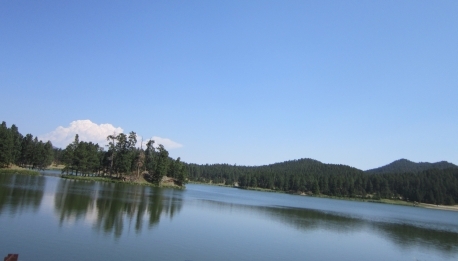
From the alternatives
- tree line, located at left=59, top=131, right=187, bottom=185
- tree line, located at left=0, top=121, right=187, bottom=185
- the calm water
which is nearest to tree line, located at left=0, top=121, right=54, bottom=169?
tree line, located at left=0, top=121, right=187, bottom=185

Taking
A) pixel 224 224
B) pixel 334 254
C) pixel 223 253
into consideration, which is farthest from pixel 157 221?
pixel 334 254

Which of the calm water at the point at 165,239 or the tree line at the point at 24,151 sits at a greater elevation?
the tree line at the point at 24,151

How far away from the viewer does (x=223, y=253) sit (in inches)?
1045

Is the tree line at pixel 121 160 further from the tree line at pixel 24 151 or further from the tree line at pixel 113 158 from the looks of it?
the tree line at pixel 24 151

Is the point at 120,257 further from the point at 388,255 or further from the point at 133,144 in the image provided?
the point at 133,144

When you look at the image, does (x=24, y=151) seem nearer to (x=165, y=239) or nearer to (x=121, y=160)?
(x=121, y=160)

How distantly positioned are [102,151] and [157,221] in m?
101

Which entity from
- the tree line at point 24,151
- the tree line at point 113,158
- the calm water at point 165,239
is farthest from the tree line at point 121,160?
the calm water at point 165,239

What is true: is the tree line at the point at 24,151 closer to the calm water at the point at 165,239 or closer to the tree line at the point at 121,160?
the tree line at the point at 121,160

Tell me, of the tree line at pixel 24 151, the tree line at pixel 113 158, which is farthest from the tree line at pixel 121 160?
the tree line at pixel 24 151

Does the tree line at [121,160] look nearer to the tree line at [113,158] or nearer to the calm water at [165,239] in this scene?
the tree line at [113,158]

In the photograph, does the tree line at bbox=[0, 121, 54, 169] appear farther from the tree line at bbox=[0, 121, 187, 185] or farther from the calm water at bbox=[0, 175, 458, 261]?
the calm water at bbox=[0, 175, 458, 261]

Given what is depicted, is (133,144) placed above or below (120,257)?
above

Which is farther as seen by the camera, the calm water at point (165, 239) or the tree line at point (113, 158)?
the tree line at point (113, 158)
